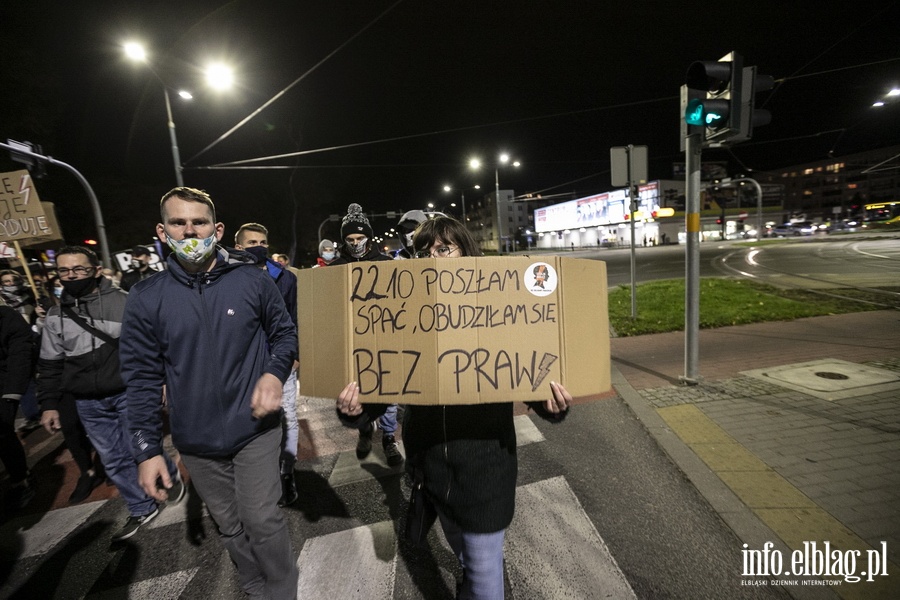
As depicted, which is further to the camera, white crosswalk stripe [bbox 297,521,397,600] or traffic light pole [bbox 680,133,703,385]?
traffic light pole [bbox 680,133,703,385]

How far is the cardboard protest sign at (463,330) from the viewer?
62.6 inches

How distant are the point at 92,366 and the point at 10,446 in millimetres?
1637

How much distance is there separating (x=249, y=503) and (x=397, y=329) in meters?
1.31

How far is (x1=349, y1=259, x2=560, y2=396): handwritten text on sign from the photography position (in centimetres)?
159

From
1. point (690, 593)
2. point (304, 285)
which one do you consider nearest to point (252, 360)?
point (304, 285)

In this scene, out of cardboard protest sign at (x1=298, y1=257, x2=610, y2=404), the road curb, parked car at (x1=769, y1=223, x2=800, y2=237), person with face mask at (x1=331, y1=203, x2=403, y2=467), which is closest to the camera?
cardboard protest sign at (x1=298, y1=257, x2=610, y2=404)

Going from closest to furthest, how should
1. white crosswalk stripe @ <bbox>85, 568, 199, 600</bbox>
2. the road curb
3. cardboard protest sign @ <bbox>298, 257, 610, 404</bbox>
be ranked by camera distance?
cardboard protest sign @ <bbox>298, 257, 610, 404</bbox> → the road curb → white crosswalk stripe @ <bbox>85, 568, 199, 600</bbox>

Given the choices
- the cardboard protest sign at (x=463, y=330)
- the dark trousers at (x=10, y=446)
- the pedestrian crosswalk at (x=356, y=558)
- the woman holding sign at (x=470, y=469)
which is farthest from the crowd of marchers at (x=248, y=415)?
the dark trousers at (x=10, y=446)

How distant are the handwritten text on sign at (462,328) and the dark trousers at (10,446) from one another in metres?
4.22

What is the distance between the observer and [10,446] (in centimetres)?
357

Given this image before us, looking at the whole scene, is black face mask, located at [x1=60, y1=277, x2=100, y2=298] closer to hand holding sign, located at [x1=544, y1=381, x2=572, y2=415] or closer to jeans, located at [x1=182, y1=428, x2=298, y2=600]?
Result: jeans, located at [x1=182, y1=428, x2=298, y2=600]

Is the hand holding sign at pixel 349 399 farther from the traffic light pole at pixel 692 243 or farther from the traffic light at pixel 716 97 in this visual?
the traffic light at pixel 716 97

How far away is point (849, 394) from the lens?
419 cm

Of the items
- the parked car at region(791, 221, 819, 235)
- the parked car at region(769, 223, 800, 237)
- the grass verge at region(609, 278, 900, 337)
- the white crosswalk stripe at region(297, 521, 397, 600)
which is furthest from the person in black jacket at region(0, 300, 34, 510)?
the parked car at region(769, 223, 800, 237)
